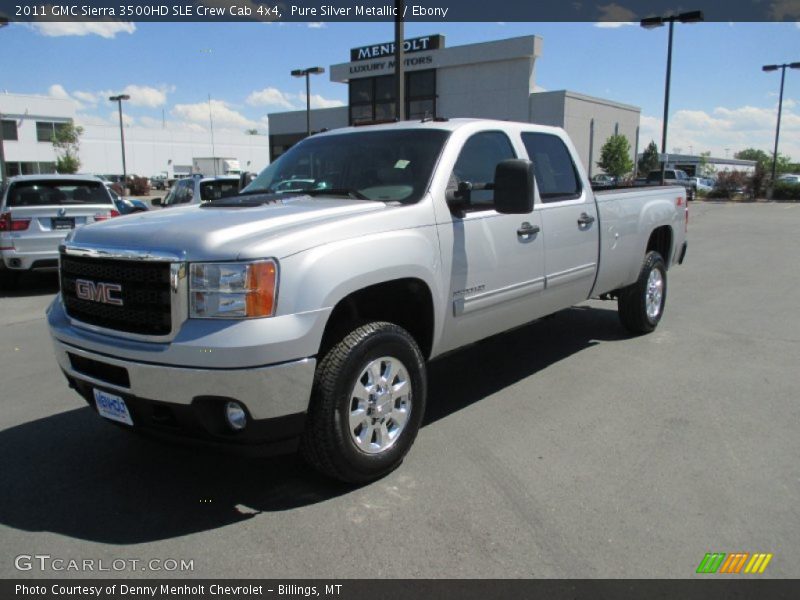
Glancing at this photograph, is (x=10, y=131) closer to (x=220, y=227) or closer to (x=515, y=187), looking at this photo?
(x=220, y=227)

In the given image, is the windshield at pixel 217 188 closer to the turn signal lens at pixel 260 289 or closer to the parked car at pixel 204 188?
the parked car at pixel 204 188

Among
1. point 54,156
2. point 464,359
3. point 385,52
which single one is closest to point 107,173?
point 54,156

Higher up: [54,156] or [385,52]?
[385,52]

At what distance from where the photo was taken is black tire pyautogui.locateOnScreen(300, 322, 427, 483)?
3.29 meters

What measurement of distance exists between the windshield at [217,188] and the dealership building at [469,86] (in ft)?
111

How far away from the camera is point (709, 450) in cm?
407

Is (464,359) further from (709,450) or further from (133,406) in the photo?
(133,406)

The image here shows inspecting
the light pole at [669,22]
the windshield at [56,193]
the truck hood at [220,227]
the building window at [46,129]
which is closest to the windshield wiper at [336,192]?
the truck hood at [220,227]

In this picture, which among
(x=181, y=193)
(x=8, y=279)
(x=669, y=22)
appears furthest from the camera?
(x=669, y=22)

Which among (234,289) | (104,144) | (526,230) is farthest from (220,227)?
(104,144)

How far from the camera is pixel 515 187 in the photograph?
4031 mm

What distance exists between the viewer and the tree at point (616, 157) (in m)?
49.7

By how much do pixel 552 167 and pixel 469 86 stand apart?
147ft

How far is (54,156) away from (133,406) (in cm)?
7145
